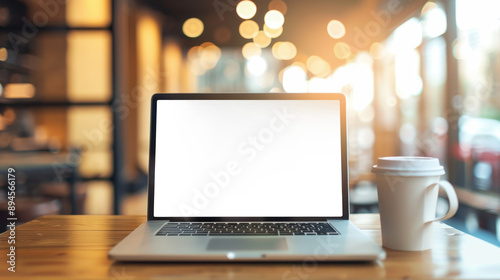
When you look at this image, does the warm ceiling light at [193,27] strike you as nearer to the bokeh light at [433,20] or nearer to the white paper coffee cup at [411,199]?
the bokeh light at [433,20]

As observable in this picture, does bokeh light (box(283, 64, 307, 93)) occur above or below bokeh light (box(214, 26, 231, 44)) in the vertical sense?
below

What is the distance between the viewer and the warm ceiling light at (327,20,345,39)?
6.70 metres

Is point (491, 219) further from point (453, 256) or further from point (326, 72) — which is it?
point (326, 72)

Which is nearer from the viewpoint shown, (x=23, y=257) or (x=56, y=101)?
(x=23, y=257)

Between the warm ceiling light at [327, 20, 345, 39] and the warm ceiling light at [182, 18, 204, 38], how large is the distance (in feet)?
7.98

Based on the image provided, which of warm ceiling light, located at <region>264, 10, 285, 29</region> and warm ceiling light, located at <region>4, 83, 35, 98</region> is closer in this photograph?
warm ceiling light, located at <region>4, 83, 35, 98</region>

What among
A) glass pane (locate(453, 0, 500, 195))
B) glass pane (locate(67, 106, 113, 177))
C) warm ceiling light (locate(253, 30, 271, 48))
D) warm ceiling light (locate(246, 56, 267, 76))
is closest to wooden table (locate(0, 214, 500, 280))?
glass pane (locate(67, 106, 113, 177))

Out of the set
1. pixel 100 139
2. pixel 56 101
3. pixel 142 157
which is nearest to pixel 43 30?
pixel 56 101

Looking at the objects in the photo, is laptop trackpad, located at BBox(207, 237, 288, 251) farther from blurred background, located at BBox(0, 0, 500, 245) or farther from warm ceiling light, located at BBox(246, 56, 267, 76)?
warm ceiling light, located at BBox(246, 56, 267, 76)

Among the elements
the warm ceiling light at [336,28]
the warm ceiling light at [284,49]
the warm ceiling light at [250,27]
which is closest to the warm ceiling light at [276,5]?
the warm ceiling light at [250,27]

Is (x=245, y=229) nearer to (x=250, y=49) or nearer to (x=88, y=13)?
(x=88, y=13)

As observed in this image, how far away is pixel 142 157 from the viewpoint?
661cm

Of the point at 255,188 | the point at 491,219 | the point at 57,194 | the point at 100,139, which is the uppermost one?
the point at 100,139

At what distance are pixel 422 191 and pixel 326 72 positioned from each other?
797 cm
